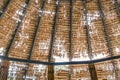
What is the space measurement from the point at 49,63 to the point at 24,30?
6.88 feet

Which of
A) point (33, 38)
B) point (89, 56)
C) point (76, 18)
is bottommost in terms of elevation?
point (89, 56)

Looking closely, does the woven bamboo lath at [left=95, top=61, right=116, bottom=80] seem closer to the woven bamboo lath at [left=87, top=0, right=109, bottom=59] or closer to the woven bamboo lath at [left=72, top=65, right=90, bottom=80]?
the woven bamboo lath at [left=87, top=0, right=109, bottom=59]

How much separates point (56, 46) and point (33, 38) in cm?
127

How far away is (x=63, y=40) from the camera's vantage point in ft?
42.5

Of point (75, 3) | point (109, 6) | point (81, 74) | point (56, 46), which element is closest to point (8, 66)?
point (56, 46)

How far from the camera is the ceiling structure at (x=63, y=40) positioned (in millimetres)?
12461

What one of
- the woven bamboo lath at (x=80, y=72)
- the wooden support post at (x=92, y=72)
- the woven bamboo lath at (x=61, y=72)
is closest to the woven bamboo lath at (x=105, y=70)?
the wooden support post at (x=92, y=72)

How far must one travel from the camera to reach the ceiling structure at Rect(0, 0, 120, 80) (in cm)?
1246

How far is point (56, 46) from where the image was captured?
1295cm

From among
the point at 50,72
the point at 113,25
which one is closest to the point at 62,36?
the point at 50,72

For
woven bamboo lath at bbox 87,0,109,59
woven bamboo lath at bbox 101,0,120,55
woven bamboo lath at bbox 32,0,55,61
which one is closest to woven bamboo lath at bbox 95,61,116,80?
woven bamboo lath at bbox 87,0,109,59

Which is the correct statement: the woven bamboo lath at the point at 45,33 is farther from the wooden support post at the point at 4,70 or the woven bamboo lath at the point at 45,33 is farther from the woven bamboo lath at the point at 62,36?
the wooden support post at the point at 4,70

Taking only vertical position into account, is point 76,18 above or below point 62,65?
above

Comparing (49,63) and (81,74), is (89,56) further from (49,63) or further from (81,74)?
(49,63)
